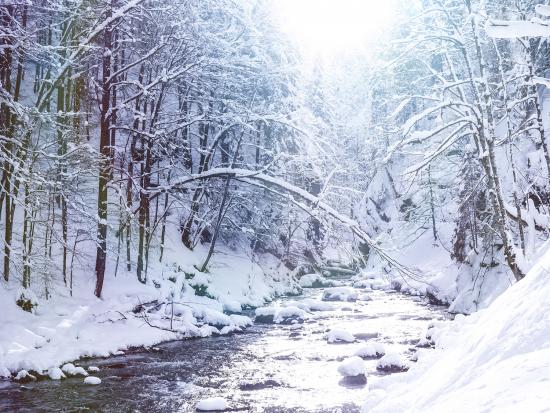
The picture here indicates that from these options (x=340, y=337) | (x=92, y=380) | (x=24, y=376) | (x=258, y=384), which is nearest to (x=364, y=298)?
(x=340, y=337)

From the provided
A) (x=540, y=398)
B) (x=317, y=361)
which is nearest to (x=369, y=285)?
(x=317, y=361)

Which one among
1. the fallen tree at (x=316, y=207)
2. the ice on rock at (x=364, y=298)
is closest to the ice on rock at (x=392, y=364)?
the fallen tree at (x=316, y=207)

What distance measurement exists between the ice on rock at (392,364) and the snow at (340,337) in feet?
10.7

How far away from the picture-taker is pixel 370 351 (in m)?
12.6

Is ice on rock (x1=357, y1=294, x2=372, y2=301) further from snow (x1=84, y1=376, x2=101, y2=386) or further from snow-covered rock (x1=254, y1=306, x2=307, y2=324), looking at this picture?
snow (x1=84, y1=376, x2=101, y2=386)

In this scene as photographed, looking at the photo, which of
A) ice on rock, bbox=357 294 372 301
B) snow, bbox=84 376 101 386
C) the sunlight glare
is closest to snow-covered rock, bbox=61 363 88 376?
snow, bbox=84 376 101 386

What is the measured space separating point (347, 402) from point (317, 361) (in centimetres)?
343

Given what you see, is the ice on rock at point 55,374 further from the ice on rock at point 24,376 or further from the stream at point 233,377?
the ice on rock at point 24,376

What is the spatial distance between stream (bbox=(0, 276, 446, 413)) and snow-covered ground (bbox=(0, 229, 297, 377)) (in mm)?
583

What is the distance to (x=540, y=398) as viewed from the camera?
84.2 inches

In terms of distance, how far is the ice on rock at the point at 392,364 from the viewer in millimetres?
11031

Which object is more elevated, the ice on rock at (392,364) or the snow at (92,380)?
the ice on rock at (392,364)

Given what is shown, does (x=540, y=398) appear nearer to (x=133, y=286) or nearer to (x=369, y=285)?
(x=133, y=286)

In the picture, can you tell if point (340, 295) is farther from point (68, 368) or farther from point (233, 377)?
point (68, 368)
